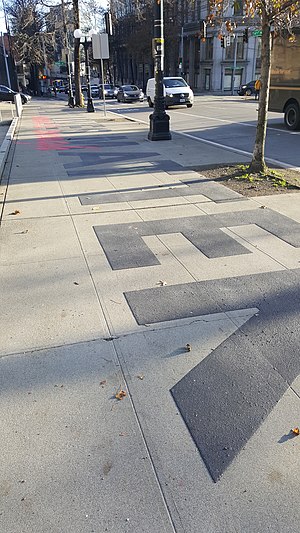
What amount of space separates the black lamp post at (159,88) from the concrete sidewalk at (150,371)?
333 inches

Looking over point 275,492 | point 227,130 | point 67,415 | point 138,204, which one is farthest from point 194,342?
point 227,130

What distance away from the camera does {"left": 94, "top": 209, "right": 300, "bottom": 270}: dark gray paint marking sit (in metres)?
5.49

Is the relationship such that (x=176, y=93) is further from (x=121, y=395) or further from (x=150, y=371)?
(x=121, y=395)

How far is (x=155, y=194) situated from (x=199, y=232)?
7.72 ft

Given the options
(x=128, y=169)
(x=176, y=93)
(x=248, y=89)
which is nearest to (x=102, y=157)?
(x=128, y=169)

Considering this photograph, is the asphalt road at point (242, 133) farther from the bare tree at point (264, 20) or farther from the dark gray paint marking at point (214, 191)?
the dark gray paint marking at point (214, 191)

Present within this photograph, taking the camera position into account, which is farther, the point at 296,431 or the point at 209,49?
the point at 209,49

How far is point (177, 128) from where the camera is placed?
62.5 feet

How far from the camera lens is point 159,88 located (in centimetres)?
1427

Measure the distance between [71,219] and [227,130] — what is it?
1280 centimetres

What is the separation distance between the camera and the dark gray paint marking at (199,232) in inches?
216

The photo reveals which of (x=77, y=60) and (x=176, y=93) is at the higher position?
(x=77, y=60)

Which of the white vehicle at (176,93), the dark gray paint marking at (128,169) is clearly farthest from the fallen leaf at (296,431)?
the white vehicle at (176,93)

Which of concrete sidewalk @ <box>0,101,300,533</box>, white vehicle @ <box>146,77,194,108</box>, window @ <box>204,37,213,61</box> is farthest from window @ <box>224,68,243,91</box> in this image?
concrete sidewalk @ <box>0,101,300,533</box>
